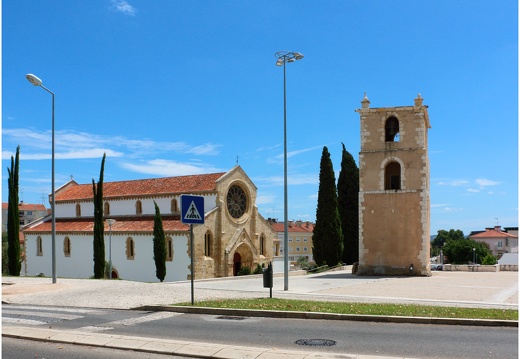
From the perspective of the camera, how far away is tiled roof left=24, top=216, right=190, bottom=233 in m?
48.0

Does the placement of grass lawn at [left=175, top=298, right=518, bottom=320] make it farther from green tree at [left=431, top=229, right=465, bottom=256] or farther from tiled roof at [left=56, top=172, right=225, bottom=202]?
green tree at [left=431, top=229, right=465, bottom=256]

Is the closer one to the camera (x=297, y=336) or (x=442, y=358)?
(x=442, y=358)

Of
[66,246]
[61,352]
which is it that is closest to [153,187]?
[66,246]

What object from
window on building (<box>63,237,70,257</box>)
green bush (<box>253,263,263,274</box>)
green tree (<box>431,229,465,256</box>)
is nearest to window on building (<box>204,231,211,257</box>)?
green bush (<box>253,263,263,274</box>)

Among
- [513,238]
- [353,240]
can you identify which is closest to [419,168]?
[353,240]

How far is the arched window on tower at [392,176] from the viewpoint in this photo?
3328cm

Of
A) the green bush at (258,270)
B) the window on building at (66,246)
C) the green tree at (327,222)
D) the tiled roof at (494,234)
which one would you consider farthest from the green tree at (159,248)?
the tiled roof at (494,234)

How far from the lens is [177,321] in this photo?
12.0 m

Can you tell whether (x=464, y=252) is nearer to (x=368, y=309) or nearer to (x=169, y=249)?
(x=169, y=249)

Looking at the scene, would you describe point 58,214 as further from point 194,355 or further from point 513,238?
point 513,238

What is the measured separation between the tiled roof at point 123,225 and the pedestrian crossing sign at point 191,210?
107 ft

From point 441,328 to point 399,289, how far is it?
35.2ft

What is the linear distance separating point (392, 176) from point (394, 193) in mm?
2494

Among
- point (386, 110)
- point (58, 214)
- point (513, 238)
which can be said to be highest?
point (386, 110)
